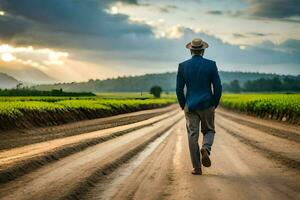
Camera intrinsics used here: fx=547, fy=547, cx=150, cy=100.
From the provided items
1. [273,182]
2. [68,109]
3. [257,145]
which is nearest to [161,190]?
[273,182]

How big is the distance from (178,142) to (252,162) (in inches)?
236

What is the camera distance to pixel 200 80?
10992mm

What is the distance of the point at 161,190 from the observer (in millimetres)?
8516

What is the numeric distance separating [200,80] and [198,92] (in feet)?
0.82

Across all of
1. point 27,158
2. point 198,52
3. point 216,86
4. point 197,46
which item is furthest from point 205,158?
point 27,158

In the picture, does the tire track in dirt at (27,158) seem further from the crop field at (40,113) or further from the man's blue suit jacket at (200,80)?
the crop field at (40,113)

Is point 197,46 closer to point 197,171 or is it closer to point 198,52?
point 198,52

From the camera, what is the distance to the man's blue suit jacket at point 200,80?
10.9m

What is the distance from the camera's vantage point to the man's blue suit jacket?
10.9 metres

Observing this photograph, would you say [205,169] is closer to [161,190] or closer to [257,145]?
[161,190]

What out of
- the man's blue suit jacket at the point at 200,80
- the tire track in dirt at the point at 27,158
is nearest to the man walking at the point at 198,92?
the man's blue suit jacket at the point at 200,80

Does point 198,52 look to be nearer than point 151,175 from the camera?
No

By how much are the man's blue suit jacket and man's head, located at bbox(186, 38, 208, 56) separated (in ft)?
0.30

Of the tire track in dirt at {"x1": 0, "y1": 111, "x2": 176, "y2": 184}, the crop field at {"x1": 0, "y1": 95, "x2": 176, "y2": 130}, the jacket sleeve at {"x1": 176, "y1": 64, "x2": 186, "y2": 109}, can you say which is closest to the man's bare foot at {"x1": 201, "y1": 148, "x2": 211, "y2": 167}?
the jacket sleeve at {"x1": 176, "y1": 64, "x2": 186, "y2": 109}
